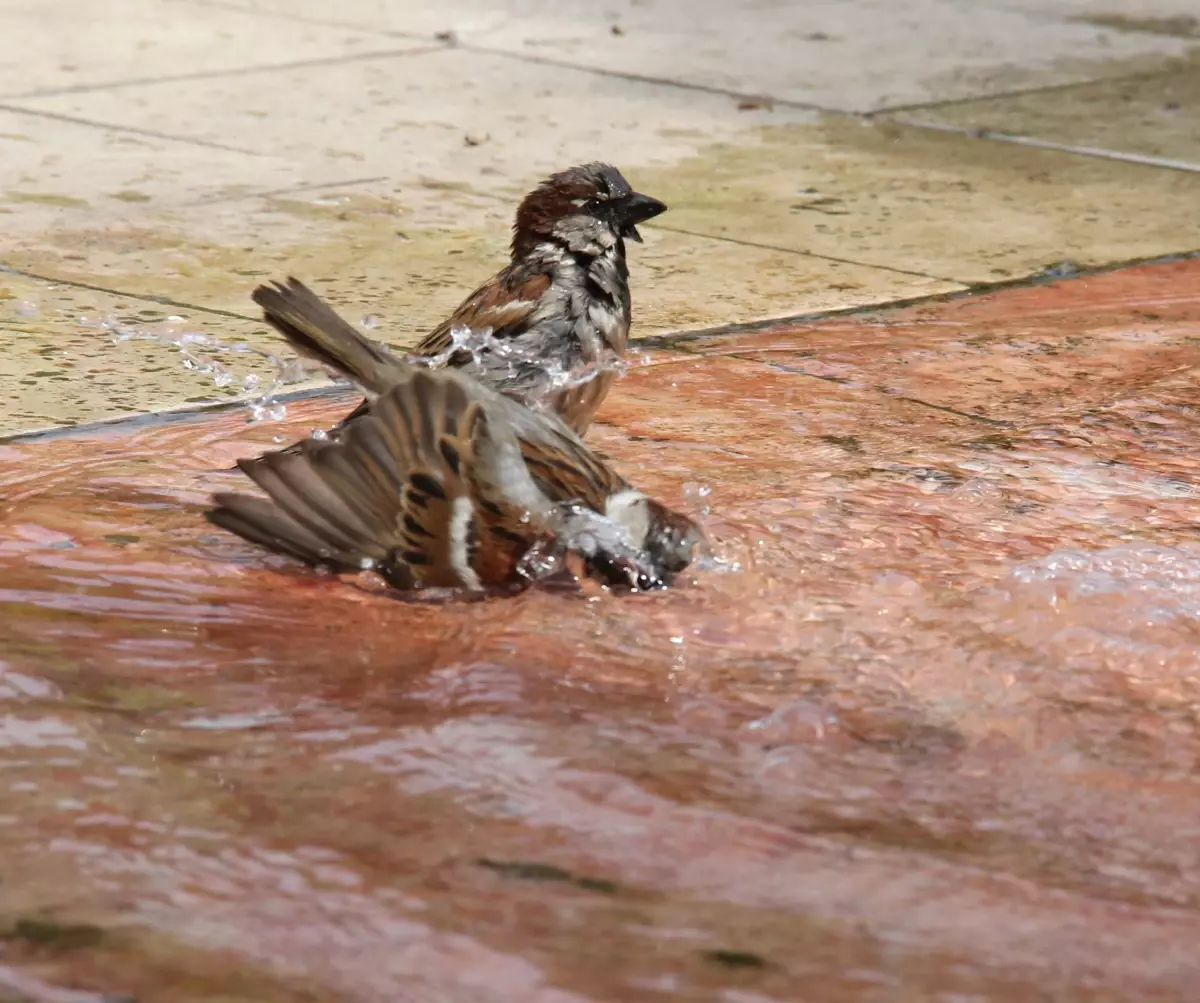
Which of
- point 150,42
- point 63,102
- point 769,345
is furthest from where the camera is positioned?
point 150,42

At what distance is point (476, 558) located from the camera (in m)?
4.25

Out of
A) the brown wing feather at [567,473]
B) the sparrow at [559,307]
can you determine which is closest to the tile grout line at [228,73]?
the sparrow at [559,307]

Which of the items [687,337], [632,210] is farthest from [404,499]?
[687,337]

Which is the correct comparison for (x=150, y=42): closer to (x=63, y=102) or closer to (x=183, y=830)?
(x=63, y=102)

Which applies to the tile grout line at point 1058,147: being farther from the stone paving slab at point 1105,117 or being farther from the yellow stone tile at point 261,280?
the yellow stone tile at point 261,280

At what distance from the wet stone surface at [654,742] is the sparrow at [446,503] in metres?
0.09

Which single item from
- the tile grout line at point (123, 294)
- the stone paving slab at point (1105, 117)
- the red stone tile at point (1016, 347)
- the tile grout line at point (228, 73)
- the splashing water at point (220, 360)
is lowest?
the red stone tile at point (1016, 347)

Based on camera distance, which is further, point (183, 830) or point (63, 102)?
point (63, 102)

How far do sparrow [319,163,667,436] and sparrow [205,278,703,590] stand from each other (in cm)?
60

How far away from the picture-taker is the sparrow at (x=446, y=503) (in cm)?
425

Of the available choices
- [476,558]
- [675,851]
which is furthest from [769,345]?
[675,851]

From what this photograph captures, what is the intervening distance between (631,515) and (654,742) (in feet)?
2.63

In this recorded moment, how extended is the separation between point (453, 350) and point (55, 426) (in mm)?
995

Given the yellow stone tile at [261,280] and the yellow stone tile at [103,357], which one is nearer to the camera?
the yellow stone tile at [103,357]
